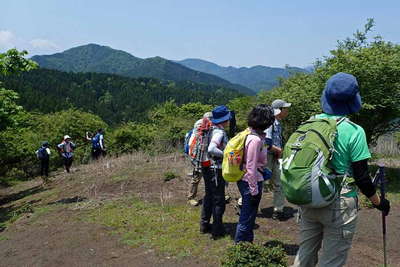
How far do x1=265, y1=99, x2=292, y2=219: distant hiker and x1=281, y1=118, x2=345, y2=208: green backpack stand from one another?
2532 mm

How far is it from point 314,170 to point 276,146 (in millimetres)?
2907

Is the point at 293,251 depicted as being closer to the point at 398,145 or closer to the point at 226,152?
the point at 226,152

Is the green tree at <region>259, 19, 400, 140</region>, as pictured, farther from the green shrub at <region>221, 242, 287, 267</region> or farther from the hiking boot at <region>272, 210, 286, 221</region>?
the green shrub at <region>221, 242, 287, 267</region>

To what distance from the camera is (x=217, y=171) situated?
5109 millimetres

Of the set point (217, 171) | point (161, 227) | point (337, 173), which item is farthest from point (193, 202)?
point (337, 173)

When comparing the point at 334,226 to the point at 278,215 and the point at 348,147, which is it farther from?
the point at 278,215

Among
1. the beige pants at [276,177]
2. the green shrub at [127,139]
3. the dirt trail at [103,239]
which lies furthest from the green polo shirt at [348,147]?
the green shrub at [127,139]

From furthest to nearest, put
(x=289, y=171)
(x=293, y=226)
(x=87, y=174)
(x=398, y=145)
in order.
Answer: (x=398, y=145) → (x=87, y=174) → (x=293, y=226) → (x=289, y=171)

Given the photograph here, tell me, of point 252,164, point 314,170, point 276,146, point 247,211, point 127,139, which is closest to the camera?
point 314,170

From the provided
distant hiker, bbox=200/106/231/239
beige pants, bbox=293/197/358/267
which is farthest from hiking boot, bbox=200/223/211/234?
beige pants, bbox=293/197/358/267

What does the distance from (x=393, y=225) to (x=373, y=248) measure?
1.12 meters

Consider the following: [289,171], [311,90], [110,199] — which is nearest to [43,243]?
[110,199]

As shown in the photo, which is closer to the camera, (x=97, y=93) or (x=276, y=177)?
(x=276, y=177)

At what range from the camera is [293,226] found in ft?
19.2
